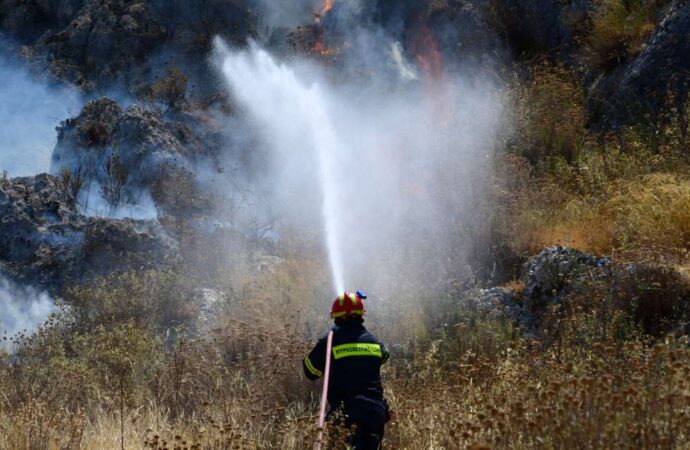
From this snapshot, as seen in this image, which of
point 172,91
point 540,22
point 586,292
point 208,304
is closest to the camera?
point 586,292

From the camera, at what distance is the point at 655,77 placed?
974 cm

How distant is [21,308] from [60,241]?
100 cm

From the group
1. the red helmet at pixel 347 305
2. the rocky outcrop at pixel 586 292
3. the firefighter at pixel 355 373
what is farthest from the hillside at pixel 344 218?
the red helmet at pixel 347 305

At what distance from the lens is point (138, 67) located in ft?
46.9

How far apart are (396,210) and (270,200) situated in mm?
2444

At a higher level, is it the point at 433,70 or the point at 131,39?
the point at 131,39

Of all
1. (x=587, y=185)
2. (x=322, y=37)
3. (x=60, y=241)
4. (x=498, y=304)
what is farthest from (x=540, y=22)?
(x=60, y=241)

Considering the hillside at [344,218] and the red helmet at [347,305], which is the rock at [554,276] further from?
the red helmet at [347,305]

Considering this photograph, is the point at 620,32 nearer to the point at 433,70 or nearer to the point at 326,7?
the point at 433,70

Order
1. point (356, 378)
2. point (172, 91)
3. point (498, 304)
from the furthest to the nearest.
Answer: point (172, 91) → point (498, 304) → point (356, 378)

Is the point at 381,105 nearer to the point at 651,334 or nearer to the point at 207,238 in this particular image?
the point at 207,238

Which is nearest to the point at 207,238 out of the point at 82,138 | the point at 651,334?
the point at 82,138

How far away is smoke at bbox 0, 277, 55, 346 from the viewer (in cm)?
910

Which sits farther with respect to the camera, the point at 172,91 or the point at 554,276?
the point at 172,91
